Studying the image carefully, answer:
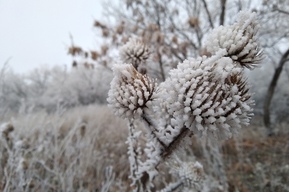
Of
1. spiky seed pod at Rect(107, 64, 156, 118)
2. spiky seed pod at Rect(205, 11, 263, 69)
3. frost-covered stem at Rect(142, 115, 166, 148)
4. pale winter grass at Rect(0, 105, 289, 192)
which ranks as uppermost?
spiky seed pod at Rect(205, 11, 263, 69)

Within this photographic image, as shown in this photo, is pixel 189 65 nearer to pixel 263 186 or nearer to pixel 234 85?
pixel 234 85

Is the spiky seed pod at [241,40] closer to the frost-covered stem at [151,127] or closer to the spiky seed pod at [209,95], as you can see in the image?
the spiky seed pod at [209,95]

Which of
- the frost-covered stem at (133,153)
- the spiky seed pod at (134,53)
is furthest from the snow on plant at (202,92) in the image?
the spiky seed pod at (134,53)

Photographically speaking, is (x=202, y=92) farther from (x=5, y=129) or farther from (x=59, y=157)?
(x=59, y=157)

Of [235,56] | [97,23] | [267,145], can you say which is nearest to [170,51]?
[97,23]

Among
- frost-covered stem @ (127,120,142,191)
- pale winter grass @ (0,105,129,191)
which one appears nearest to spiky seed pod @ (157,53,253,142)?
frost-covered stem @ (127,120,142,191)

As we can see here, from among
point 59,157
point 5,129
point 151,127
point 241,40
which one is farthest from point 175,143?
point 59,157

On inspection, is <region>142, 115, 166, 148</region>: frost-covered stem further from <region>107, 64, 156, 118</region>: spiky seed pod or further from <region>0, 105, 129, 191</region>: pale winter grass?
<region>0, 105, 129, 191</region>: pale winter grass
